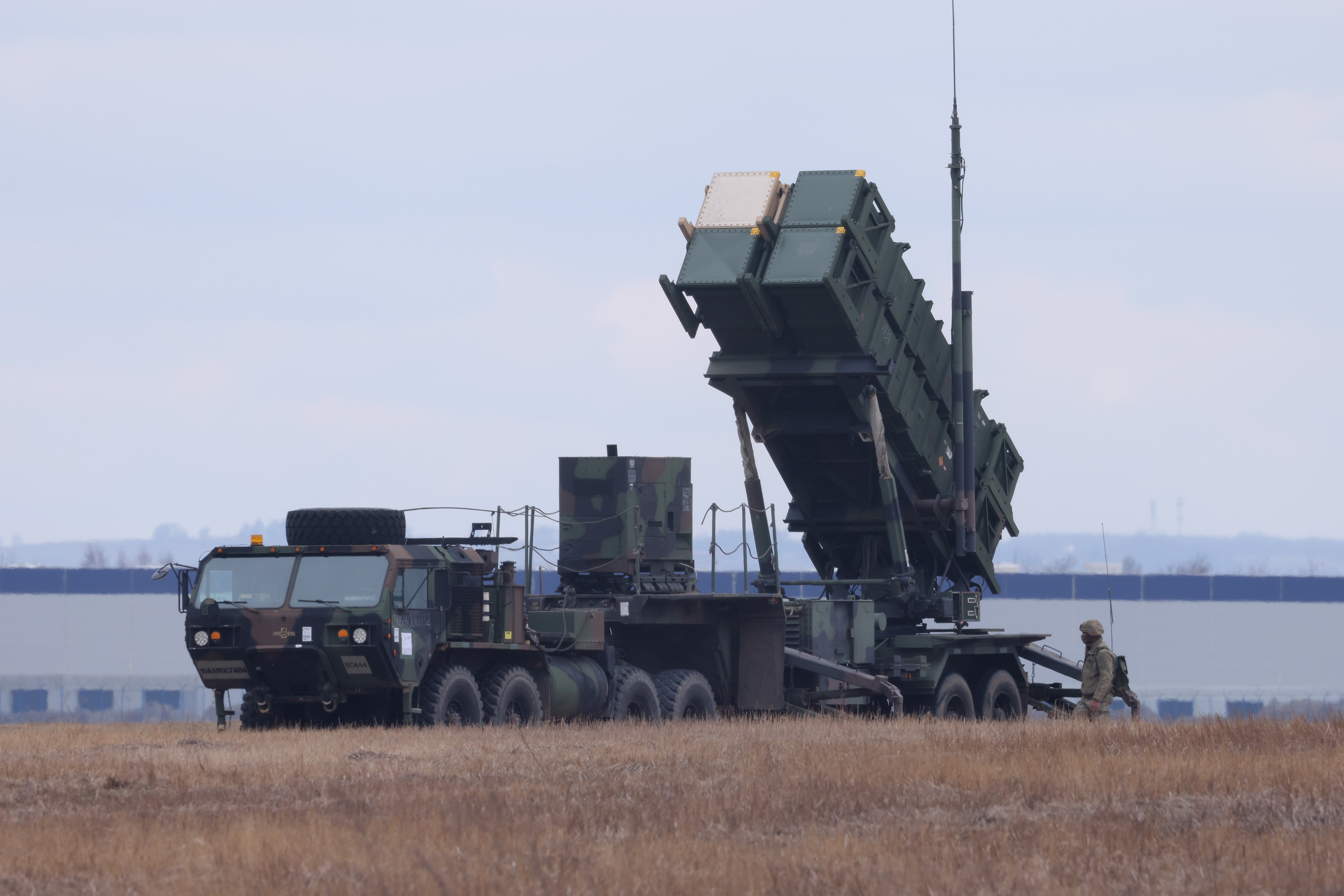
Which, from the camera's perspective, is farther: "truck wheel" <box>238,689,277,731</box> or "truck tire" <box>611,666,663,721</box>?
"truck tire" <box>611,666,663,721</box>

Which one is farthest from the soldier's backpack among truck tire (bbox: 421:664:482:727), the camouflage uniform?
truck tire (bbox: 421:664:482:727)

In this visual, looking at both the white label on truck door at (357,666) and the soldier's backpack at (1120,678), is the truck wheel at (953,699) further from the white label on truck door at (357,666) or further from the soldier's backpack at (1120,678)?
the white label on truck door at (357,666)

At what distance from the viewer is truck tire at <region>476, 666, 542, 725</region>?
17609 mm

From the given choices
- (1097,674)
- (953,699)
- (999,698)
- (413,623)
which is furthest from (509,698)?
(999,698)

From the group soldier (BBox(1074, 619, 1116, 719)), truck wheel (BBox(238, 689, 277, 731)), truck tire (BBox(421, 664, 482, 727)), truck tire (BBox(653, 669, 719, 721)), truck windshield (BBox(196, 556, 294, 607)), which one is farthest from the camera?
truck tire (BBox(653, 669, 719, 721))

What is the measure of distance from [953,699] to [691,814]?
40.6ft

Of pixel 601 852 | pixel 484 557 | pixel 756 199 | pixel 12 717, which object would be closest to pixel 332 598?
pixel 484 557

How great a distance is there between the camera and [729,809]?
396 inches

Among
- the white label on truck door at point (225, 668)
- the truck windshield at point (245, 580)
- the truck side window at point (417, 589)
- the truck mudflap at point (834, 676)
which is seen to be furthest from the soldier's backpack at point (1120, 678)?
the white label on truck door at point (225, 668)

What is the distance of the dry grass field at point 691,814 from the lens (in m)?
8.04

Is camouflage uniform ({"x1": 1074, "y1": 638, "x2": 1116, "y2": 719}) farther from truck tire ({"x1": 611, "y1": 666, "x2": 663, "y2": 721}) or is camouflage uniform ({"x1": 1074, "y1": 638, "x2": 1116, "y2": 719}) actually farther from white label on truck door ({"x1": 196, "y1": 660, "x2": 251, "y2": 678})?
white label on truck door ({"x1": 196, "y1": 660, "x2": 251, "y2": 678})

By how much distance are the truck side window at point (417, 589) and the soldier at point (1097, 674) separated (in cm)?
597

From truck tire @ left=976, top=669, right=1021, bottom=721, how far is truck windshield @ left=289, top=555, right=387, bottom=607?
8.45m

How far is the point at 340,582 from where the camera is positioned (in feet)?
54.6
